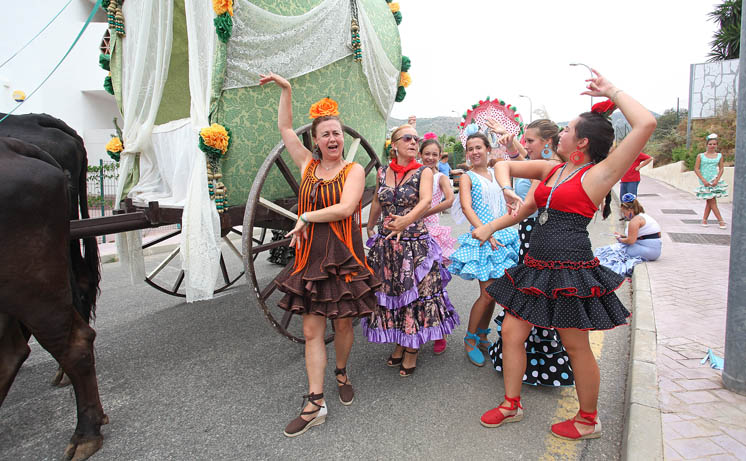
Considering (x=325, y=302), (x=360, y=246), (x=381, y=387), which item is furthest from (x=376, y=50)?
(x=381, y=387)

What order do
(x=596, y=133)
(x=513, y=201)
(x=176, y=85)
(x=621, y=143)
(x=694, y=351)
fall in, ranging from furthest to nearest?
(x=176, y=85), (x=694, y=351), (x=513, y=201), (x=596, y=133), (x=621, y=143)

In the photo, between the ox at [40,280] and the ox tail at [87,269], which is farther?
the ox tail at [87,269]

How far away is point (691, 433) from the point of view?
204 centimetres

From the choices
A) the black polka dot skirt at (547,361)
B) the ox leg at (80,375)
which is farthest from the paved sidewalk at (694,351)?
the ox leg at (80,375)

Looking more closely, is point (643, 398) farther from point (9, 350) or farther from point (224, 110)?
point (9, 350)

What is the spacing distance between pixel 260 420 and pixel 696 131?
20408 millimetres

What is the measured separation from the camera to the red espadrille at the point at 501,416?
2.32m

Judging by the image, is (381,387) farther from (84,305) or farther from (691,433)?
(84,305)

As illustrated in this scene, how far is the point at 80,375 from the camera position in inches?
90.2

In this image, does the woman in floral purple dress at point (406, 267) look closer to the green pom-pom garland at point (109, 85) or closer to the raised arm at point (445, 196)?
the raised arm at point (445, 196)

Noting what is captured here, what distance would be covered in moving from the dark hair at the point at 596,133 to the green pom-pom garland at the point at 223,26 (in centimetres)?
224

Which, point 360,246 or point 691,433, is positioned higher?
point 360,246

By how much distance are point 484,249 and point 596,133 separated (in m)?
1.27

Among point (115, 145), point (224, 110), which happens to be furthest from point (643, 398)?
point (115, 145)
